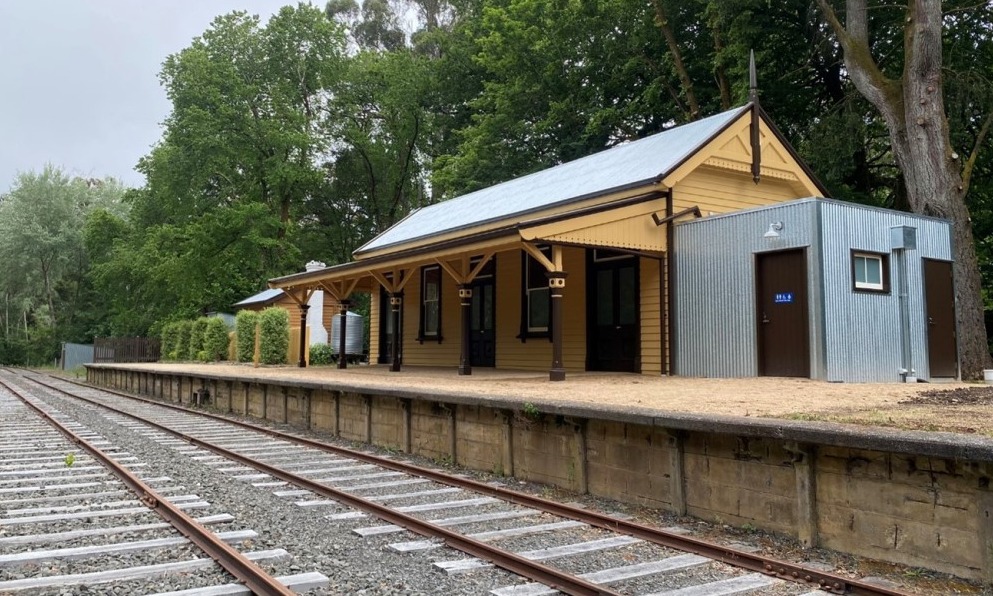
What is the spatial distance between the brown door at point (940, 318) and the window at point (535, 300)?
683cm

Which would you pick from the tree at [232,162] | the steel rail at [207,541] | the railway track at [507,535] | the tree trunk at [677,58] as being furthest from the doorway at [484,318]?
the tree at [232,162]

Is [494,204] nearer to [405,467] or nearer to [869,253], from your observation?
[869,253]

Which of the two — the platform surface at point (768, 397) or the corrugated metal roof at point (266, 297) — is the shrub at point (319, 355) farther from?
the platform surface at point (768, 397)

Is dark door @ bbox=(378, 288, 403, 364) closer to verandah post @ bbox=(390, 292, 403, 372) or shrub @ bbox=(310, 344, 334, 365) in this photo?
shrub @ bbox=(310, 344, 334, 365)

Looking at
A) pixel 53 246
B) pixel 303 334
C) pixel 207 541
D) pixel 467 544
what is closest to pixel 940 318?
pixel 467 544

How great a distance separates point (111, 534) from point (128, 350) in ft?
118

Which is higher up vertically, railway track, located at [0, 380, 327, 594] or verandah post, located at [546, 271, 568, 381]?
verandah post, located at [546, 271, 568, 381]

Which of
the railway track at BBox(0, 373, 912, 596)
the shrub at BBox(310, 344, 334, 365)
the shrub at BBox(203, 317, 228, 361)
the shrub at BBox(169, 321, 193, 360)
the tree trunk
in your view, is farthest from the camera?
the shrub at BBox(169, 321, 193, 360)

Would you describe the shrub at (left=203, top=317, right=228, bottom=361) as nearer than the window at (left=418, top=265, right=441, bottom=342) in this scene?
No

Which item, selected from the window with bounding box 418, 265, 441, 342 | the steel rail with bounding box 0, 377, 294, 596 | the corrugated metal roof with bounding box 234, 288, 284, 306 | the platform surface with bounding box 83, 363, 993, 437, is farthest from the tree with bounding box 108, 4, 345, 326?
the steel rail with bounding box 0, 377, 294, 596

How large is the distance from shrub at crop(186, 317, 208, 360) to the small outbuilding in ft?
77.7

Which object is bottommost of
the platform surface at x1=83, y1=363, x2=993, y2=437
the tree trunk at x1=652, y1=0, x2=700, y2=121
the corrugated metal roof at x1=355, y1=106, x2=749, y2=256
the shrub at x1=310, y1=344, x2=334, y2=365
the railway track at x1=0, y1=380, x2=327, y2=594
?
the railway track at x1=0, y1=380, x2=327, y2=594

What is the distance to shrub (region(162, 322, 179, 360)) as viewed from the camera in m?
34.5

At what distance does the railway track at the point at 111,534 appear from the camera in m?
4.42
